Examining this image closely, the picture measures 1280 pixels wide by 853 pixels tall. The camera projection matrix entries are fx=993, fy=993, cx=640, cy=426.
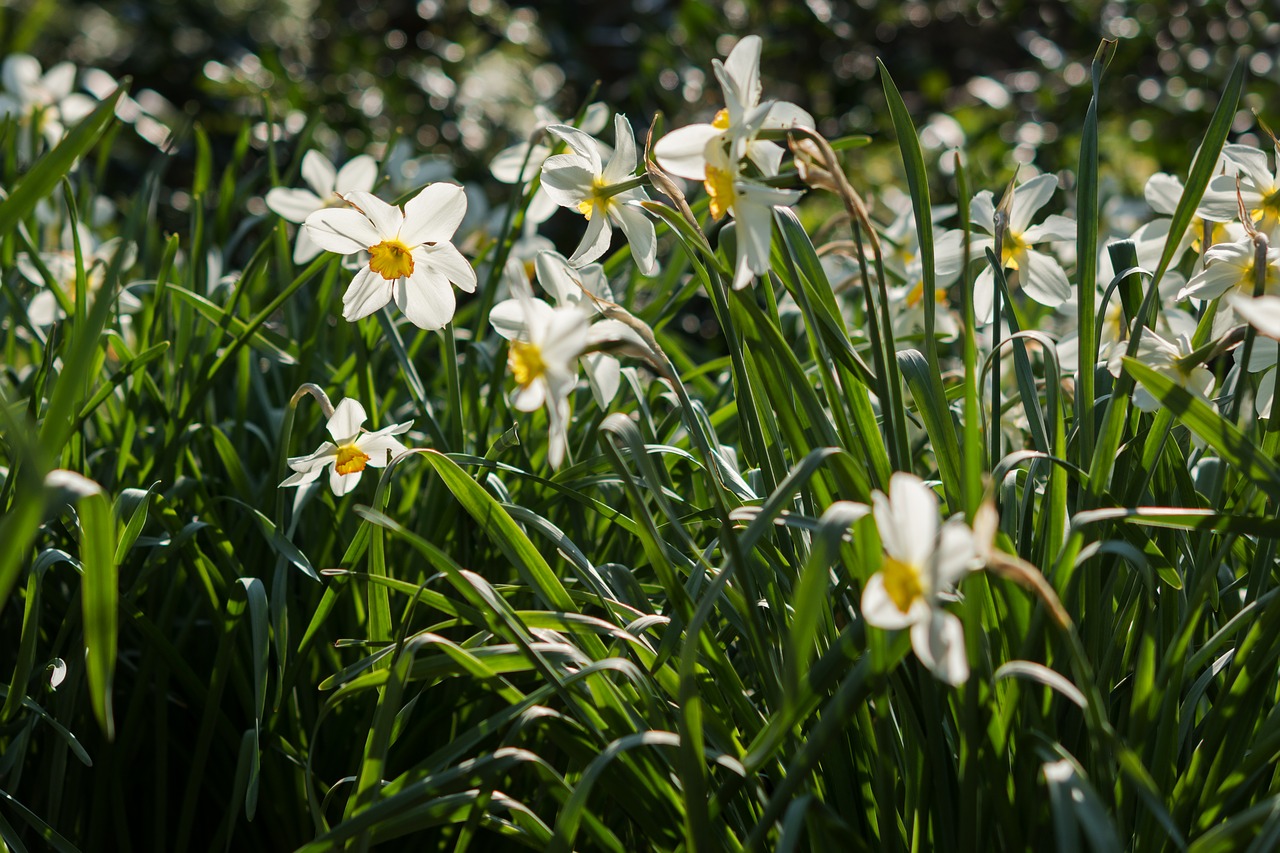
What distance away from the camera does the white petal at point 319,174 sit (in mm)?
1646

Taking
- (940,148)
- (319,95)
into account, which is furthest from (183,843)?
(319,95)

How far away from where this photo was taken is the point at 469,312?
1743mm

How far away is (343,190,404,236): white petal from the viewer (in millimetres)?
997

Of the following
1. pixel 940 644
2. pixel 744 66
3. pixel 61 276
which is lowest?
pixel 61 276

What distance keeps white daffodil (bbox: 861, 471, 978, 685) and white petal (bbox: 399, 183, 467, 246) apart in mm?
574

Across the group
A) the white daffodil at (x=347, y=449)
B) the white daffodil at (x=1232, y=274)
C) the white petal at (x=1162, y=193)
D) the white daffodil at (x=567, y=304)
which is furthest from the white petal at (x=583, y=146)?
the white petal at (x=1162, y=193)

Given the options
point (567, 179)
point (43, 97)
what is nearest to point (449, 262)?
point (567, 179)

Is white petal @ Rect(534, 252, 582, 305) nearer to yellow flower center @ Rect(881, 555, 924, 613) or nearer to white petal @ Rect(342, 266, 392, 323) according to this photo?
white petal @ Rect(342, 266, 392, 323)

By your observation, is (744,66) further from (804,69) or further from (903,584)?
(804,69)

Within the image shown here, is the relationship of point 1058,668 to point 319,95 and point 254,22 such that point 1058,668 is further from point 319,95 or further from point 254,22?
point 254,22

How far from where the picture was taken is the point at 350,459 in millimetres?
1044

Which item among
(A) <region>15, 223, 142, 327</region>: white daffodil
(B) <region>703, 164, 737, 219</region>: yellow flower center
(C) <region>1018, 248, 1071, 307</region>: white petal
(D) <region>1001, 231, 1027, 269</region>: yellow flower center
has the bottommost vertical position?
(A) <region>15, 223, 142, 327</region>: white daffodil

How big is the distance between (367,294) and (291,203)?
617 mm

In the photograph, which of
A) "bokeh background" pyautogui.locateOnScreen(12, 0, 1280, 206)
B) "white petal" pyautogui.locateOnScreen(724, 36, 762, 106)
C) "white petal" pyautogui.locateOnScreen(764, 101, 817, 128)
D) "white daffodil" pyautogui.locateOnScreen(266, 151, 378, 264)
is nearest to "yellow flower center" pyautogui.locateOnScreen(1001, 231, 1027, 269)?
"white petal" pyautogui.locateOnScreen(764, 101, 817, 128)
